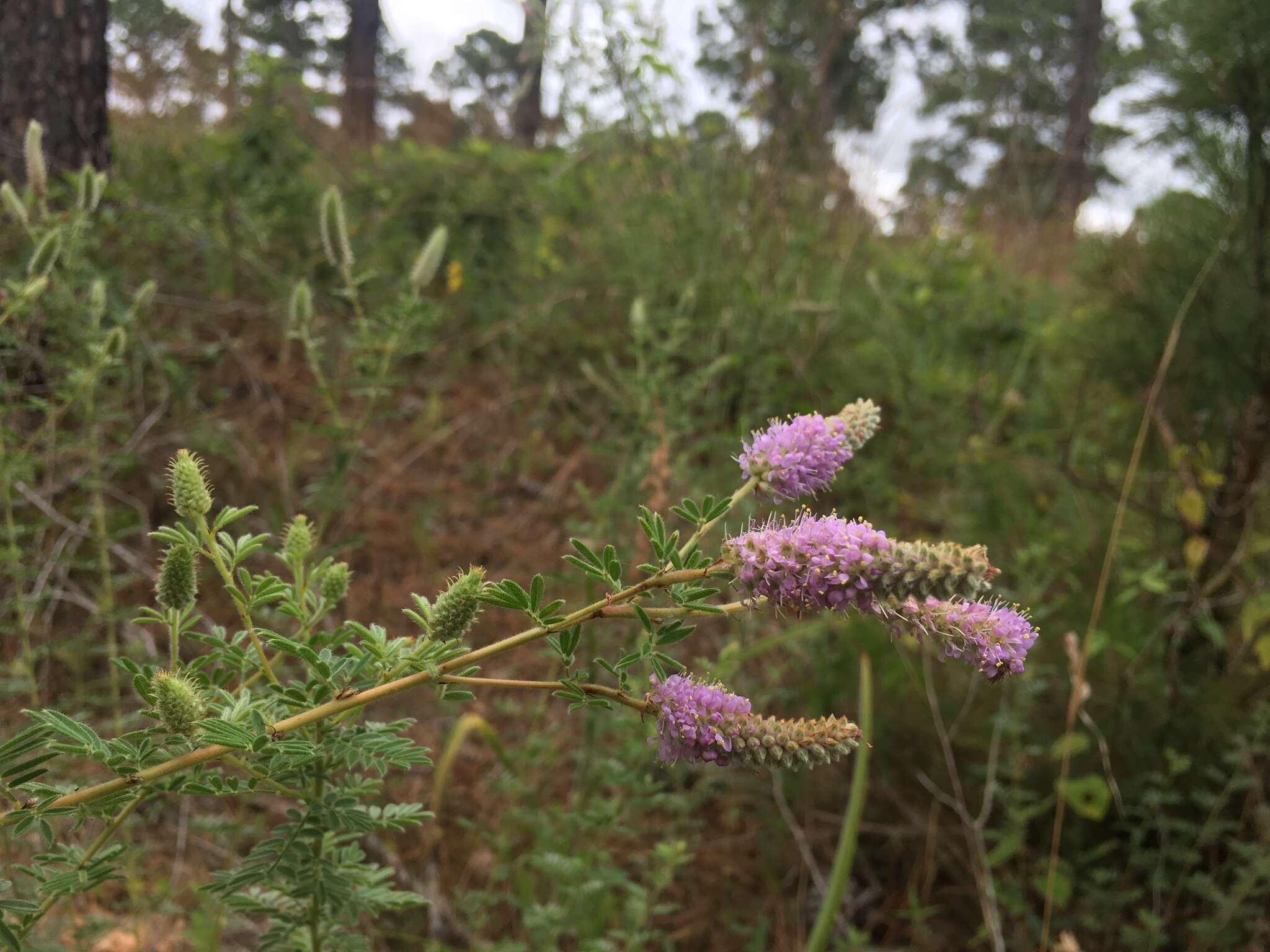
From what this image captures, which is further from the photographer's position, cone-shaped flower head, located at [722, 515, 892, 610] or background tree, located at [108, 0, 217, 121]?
background tree, located at [108, 0, 217, 121]

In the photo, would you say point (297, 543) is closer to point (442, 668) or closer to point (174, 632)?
point (174, 632)

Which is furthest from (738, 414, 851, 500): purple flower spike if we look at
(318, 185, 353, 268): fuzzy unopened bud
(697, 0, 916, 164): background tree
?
(697, 0, 916, 164): background tree

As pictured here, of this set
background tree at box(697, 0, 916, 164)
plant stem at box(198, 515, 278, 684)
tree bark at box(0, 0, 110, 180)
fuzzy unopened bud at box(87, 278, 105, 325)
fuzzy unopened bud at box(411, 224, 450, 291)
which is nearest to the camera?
plant stem at box(198, 515, 278, 684)

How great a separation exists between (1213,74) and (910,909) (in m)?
2.38

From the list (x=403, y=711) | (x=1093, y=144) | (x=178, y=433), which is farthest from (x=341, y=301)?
(x=1093, y=144)

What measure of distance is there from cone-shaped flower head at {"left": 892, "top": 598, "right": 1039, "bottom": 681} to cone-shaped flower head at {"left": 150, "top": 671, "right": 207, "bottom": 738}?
642 millimetres

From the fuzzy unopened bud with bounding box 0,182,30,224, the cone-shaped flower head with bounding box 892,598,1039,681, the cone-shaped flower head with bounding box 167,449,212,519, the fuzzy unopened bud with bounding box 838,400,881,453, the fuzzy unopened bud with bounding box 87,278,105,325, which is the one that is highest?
the fuzzy unopened bud with bounding box 0,182,30,224

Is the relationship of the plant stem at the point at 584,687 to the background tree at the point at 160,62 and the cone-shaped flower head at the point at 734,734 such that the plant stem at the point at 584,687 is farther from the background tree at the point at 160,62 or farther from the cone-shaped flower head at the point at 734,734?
the background tree at the point at 160,62

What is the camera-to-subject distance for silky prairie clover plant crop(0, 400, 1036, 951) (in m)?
0.79

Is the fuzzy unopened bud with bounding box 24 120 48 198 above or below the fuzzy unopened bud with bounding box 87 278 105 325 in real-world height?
above

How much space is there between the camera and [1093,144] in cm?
1305

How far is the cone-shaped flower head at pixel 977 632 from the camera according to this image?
2.69 feet

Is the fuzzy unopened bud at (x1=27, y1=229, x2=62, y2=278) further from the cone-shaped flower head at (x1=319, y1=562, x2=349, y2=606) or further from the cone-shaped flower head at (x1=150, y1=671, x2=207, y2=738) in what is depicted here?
the cone-shaped flower head at (x1=150, y1=671, x2=207, y2=738)

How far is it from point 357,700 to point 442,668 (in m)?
0.09
